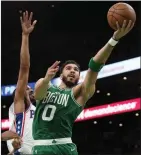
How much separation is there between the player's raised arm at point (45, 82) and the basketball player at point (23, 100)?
501 millimetres

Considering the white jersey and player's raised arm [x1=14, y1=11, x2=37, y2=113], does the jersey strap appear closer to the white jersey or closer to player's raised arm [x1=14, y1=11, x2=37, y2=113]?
the white jersey

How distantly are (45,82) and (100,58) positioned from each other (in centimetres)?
53

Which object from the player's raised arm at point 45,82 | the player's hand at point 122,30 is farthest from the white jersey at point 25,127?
the player's hand at point 122,30

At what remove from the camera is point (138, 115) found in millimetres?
16922

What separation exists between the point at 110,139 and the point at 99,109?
1607 mm

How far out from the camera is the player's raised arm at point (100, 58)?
344cm

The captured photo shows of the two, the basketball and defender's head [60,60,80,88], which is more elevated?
the basketball

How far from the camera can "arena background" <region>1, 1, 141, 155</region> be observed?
45.1ft

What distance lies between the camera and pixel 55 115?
12.4ft

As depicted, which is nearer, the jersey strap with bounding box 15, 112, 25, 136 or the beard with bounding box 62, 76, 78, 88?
the beard with bounding box 62, 76, 78, 88

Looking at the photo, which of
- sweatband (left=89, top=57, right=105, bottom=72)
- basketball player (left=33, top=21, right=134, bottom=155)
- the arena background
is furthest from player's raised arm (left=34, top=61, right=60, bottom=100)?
the arena background

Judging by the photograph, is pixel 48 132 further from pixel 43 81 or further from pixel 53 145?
pixel 43 81

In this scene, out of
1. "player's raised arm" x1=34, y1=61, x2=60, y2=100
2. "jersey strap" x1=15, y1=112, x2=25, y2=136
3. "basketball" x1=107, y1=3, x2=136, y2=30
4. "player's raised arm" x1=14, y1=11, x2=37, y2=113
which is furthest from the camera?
"jersey strap" x1=15, y1=112, x2=25, y2=136

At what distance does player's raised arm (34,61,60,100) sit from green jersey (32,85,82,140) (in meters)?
0.11
